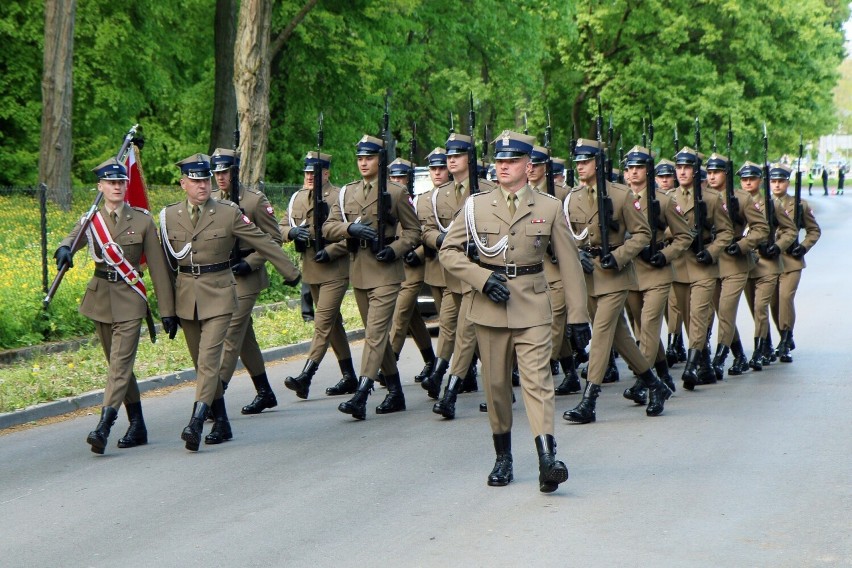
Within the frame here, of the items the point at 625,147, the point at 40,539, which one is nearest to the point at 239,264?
the point at 40,539

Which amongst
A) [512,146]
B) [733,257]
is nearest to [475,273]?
[512,146]

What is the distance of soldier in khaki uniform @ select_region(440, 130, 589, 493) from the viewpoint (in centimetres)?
815

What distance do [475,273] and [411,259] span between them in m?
4.05

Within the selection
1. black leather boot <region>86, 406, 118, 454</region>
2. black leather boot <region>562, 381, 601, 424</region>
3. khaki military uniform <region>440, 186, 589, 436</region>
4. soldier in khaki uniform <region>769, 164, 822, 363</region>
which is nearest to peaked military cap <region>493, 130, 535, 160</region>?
khaki military uniform <region>440, 186, 589, 436</region>

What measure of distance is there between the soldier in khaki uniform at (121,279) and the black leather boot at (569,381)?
3.86 meters

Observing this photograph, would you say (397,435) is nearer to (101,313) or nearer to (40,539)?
(101,313)

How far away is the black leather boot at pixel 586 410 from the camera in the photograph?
34.5 ft

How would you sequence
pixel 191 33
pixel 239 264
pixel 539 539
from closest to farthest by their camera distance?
pixel 539 539
pixel 239 264
pixel 191 33

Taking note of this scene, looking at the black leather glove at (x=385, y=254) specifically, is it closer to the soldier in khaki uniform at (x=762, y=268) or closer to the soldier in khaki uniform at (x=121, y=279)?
the soldier in khaki uniform at (x=121, y=279)

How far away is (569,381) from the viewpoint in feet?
40.5

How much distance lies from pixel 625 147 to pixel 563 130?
230cm

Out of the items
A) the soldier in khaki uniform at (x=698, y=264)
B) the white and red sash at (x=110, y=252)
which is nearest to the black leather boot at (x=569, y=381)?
the soldier in khaki uniform at (x=698, y=264)

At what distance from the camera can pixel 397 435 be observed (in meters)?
10.1

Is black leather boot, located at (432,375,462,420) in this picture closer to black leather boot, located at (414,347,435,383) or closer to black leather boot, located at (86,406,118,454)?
black leather boot, located at (414,347,435,383)
